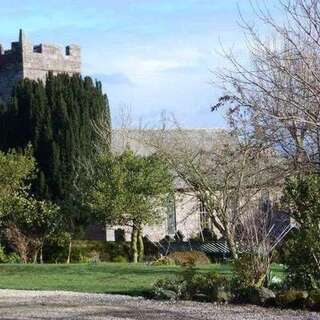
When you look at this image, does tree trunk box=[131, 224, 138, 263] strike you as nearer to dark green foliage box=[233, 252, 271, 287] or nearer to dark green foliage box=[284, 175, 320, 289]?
dark green foliage box=[233, 252, 271, 287]

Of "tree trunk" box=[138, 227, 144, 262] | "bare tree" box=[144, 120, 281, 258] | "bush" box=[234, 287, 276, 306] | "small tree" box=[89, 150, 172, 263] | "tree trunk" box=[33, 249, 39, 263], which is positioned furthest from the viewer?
"tree trunk" box=[138, 227, 144, 262]

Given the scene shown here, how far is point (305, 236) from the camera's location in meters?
16.5

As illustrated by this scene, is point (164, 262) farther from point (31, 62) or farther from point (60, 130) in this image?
point (31, 62)

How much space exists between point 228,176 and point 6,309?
13946mm

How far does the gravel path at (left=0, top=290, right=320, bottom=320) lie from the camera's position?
13781 millimetres

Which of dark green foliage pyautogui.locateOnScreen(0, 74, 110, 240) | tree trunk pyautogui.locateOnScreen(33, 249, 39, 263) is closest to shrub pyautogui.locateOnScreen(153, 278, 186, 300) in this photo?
tree trunk pyautogui.locateOnScreen(33, 249, 39, 263)

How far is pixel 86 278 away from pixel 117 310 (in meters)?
6.47

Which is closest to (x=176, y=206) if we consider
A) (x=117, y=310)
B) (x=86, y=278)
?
(x=86, y=278)

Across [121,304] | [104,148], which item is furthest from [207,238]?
[121,304]

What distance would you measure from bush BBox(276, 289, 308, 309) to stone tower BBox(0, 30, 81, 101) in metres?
29.7

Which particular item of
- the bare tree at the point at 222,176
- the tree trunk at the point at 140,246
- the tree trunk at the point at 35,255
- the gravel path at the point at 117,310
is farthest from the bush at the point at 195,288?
the tree trunk at the point at 140,246

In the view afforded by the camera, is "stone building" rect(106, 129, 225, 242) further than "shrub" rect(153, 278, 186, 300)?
Yes

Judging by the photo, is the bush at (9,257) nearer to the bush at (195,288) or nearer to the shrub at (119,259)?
the shrub at (119,259)

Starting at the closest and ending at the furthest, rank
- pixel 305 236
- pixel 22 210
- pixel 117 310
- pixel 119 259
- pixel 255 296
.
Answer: pixel 117 310 → pixel 255 296 → pixel 305 236 → pixel 22 210 → pixel 119 259
